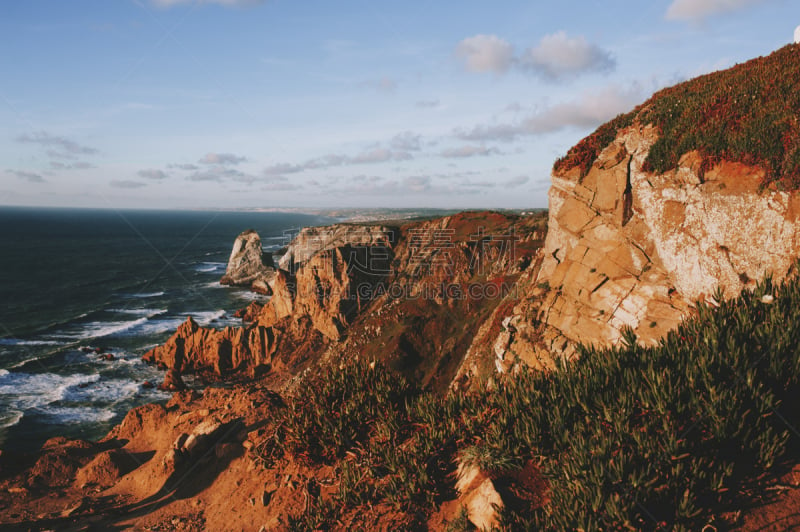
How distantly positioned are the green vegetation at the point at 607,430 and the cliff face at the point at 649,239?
4556 millimetres

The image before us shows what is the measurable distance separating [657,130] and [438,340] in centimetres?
2116

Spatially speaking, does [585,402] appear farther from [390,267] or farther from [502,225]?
[390,267]

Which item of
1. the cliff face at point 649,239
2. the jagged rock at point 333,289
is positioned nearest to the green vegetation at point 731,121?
the cliff face at point 649,239

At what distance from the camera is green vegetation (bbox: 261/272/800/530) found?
15.0ft

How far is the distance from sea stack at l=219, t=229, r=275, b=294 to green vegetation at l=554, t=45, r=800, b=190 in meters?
64.2

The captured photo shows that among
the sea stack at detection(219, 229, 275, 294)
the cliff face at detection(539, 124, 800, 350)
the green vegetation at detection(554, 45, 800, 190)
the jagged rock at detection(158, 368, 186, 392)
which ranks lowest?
the jagged rock at detection(158, 368, 186, 392)

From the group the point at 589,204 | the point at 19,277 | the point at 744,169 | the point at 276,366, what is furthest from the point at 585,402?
the point at 19,277

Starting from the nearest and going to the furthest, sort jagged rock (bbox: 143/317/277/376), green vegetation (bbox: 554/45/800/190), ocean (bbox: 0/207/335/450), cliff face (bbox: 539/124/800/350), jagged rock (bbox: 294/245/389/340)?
cliff face (bbox: 539/124/800/350)
green vegetation (bbox: 554/45/800/190)
ocean (bbox: 0/207/335/450)
jagged rock (bbox: 143/317/277/376)
jagged rock (bbox: 294/245/389/340)

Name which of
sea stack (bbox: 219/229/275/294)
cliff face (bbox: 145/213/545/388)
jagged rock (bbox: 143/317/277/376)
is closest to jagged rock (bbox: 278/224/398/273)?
sea stack (bbox: 219/229/275/294)

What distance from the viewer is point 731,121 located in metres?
12.2

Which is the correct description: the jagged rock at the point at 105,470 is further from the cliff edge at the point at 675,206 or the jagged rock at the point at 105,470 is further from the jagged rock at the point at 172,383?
the jagged rock at the point at 172,383

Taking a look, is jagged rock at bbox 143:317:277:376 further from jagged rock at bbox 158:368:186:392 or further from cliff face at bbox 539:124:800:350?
cliff face at bbox 539:124:800:350

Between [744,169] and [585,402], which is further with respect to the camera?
[744,169]

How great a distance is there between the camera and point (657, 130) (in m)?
14.0
